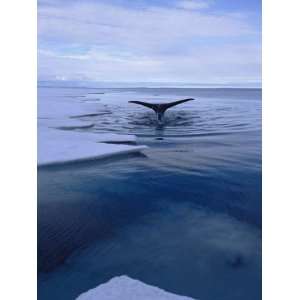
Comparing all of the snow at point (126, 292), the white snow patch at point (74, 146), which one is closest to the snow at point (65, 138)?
the white snow patch at point (74, 146)

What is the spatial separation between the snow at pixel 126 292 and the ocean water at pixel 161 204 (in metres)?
0.05

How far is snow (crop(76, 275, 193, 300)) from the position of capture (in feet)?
9.09

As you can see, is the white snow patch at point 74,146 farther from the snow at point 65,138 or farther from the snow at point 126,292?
the snow at point 126,292

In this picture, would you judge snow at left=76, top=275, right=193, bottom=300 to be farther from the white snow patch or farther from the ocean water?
the white snow patch

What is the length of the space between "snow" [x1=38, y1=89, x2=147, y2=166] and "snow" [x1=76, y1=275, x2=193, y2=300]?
43.7 inches

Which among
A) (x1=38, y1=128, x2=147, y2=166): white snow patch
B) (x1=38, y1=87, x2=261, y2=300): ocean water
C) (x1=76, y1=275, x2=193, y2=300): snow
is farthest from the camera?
(x1=38, y1=128, x2=147, y2=166): white snow patch

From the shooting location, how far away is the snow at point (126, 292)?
109 inches

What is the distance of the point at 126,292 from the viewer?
2.84m

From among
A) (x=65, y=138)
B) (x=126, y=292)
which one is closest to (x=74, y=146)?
(x=65, y=138)

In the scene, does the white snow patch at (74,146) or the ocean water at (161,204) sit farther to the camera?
the white snow patch at (74,146)

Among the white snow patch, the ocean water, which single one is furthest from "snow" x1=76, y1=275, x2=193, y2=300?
the white snow patch

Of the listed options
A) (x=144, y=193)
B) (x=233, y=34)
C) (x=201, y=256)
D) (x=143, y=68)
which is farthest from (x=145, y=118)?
(x=201, y=256)

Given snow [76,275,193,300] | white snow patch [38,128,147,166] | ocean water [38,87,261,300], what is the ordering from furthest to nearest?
1. white snow patch [38,128,147,166]
2. ocean water [38,87,261,300]
3. snow [76,275,193,300]
